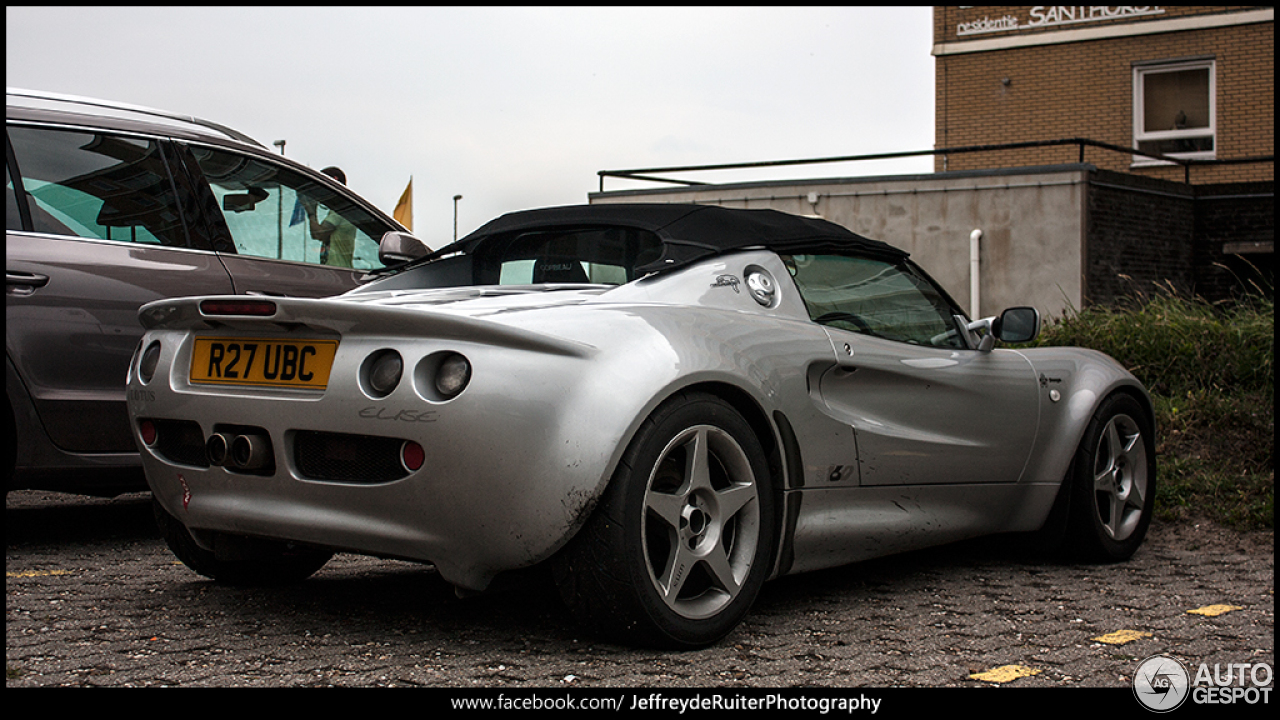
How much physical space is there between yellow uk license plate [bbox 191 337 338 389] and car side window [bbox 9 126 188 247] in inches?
69.5

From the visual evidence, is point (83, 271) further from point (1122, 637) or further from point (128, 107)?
point (1122, 637)

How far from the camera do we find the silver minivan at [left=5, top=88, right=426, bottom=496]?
4.58m

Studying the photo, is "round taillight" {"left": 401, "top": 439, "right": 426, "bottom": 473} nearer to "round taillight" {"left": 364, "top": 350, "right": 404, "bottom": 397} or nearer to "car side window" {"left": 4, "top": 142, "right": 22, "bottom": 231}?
"round taillight" {"left": 364, "top": 350, "right": 404, "bottom": 397}

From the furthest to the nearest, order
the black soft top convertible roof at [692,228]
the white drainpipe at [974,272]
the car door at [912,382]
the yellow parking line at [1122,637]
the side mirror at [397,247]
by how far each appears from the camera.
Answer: the white drainpipe at [974,272]
the side mirror at [397,247]
the car door at [912,382]
the black soft top convertible roof at [692,228]
the yellow parking line at [1122,637]

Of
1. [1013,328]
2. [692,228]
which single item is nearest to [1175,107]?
[1013,328]

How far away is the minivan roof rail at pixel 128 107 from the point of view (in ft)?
16.2

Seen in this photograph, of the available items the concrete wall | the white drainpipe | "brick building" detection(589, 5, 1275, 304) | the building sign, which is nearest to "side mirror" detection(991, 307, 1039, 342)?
"brick building" detection(589, 5, 1275, 304)

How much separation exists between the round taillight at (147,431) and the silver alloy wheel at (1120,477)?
11.4ft

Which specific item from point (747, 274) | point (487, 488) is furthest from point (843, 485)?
point (487, 488)

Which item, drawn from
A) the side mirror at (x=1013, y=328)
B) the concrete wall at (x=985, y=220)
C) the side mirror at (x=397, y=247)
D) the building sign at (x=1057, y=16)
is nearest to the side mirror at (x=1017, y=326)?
the side mirror at (x=1013, y=328)

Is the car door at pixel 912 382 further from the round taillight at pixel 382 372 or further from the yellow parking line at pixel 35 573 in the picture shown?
the yellow parking line at pixel 35 573

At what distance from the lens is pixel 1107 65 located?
811 inches
